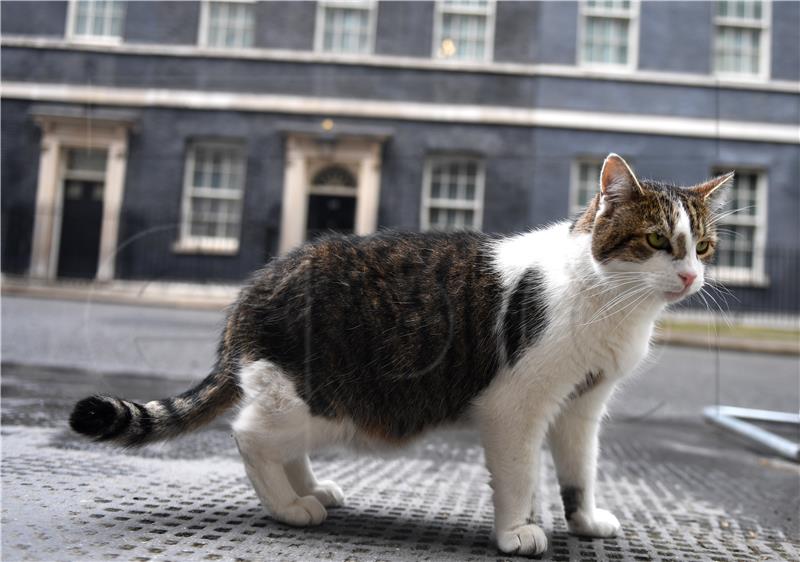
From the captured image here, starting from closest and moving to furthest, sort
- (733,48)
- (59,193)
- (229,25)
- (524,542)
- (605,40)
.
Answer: (524,542)
(59,193)
(229,25)
(605,40)
(733,48)

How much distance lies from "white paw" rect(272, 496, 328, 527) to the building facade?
6.12 ft

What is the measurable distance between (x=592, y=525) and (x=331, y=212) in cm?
246

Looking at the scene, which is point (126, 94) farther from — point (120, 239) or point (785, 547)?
point (785, 547)

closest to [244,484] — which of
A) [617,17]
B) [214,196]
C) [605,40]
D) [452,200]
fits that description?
[214,196]

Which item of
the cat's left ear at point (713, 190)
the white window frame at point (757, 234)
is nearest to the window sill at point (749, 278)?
the white window frame at point (757, 234)

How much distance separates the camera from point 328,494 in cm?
182

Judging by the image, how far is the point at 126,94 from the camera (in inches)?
143

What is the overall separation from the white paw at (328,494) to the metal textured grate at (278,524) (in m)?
0.03

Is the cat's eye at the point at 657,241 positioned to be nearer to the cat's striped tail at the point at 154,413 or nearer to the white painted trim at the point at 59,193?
the cat's striped tail at the point at 154,413

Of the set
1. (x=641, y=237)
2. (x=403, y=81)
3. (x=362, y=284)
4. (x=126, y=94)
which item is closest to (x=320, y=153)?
(x=403, y=81)

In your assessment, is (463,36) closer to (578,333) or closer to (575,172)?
(575,172)

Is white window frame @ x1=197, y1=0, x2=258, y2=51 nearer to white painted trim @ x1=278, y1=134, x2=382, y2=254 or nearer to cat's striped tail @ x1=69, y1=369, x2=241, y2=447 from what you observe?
white painted trim @ x1=278, y1=134, x2=382, y2=254

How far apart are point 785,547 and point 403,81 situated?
3.14 metres

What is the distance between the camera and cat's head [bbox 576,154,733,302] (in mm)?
1497
